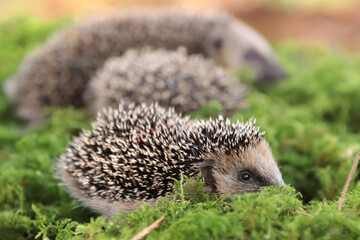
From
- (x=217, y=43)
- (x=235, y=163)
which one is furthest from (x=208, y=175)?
(x=217, y=43)

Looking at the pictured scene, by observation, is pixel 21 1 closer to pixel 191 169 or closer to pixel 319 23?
pixel 319 23

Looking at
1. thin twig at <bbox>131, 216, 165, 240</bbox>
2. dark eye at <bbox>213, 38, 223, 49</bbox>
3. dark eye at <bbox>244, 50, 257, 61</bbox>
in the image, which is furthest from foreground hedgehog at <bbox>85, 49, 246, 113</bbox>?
thin twig at <bbox>131, 216, 165, 240</bbox>

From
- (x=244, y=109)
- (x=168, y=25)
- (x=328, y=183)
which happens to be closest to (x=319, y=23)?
(x=168, y=25)

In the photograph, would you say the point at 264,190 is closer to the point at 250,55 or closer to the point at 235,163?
the point at 235,163

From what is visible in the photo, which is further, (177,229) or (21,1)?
(21,1)

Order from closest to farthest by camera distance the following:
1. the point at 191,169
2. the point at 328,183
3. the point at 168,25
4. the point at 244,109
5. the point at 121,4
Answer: the point at 191,169
the point at 328,183
the point at 244,109
the point at 168,25
the point at 121,4

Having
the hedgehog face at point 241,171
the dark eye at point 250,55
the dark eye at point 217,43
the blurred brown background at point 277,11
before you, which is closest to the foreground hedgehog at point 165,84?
the dark eye at point 217,43

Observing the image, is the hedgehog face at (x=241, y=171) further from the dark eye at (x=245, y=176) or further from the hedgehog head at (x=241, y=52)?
the hedgehog head at (x=241, y=52)
